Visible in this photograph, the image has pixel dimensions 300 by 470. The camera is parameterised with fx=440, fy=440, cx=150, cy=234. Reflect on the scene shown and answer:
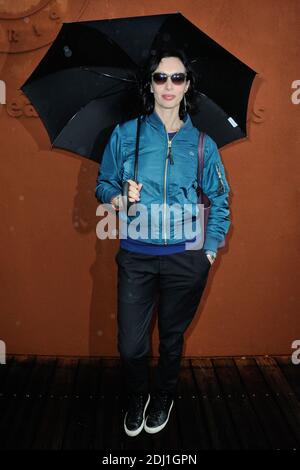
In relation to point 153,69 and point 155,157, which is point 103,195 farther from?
point 153,69

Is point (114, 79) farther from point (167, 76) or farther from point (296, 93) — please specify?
point (296, 93)

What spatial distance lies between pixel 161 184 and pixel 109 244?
3.91 feet

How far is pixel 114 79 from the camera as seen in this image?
2705 millimetres

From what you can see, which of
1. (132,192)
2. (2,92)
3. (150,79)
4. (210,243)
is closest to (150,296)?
(210,243)

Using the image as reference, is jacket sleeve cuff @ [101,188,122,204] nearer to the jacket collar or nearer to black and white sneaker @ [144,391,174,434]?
the jacket collar

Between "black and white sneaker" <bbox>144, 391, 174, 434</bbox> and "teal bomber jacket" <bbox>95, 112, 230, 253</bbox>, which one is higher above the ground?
"teal bomber jacket" <bbox>95, 112, 230, 253</bbox>

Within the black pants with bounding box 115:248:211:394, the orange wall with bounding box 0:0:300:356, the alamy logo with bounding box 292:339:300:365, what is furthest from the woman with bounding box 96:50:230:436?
the alamy logo with bounding box 292:339:300:365

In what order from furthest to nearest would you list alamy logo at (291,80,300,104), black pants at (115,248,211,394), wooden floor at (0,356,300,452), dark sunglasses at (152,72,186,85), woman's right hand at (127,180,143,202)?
alamy logo at (291,80,300,104) → wooden floor at (0,356,300,452) → black pants at (115,248,211,394) → dark sunglasses at (152,72,186,85) → woman's right hand at (127,180,143,202)

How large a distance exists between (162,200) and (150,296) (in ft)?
2.12

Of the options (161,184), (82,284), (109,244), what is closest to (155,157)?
(161,184)

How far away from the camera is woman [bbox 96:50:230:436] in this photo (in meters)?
2.69

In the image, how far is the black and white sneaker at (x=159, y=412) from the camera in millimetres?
3071

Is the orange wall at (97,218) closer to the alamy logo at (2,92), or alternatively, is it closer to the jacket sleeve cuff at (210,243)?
the alamy logo at (2,92)

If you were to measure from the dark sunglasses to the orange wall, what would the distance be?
1070 mm
